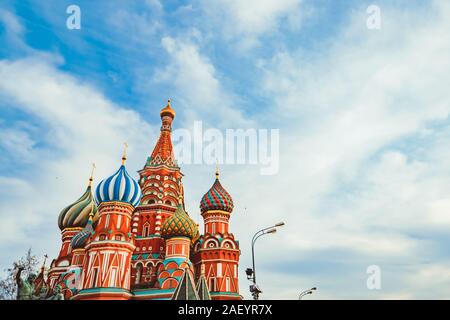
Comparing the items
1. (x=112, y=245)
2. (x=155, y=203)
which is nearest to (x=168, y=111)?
(x=155, y=203)

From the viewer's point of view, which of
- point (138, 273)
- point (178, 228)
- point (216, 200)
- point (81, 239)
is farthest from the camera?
point (216, 200)

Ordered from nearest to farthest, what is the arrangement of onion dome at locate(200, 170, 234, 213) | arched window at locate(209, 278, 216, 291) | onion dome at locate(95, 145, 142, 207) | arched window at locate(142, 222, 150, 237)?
onion dome at locate(95, 145, 142, 207) < arched window at locate(209, 278, 216, 291) < arched window at locate(142, 222, 150, 237) < onion dome at locate(200, 170, 234, 213)

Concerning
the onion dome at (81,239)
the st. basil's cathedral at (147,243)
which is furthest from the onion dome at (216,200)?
the onion dome at (81,239)

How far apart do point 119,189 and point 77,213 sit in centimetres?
1344

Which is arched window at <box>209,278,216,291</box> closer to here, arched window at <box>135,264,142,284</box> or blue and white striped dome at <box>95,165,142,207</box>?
arched window at <box>135,264,142,284</box>

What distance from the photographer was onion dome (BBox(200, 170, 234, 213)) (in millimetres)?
39531

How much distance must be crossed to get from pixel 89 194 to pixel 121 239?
15628 millimetres

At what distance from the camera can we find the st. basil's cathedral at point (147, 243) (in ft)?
98.2

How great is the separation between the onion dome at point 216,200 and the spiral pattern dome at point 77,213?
13.4m

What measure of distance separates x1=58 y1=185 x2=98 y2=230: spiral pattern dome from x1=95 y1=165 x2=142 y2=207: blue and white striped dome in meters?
10.1

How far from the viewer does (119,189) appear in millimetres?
32812

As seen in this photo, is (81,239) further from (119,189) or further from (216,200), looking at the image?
(216,200)

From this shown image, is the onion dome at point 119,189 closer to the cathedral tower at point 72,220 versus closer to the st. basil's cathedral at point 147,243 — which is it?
the st. basil's cathedral at point 147,243

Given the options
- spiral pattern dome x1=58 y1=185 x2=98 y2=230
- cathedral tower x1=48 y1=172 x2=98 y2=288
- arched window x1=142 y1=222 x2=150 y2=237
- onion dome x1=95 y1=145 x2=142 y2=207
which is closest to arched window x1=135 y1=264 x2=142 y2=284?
arched window x1=142 y1=222 x2=150 y2=237
